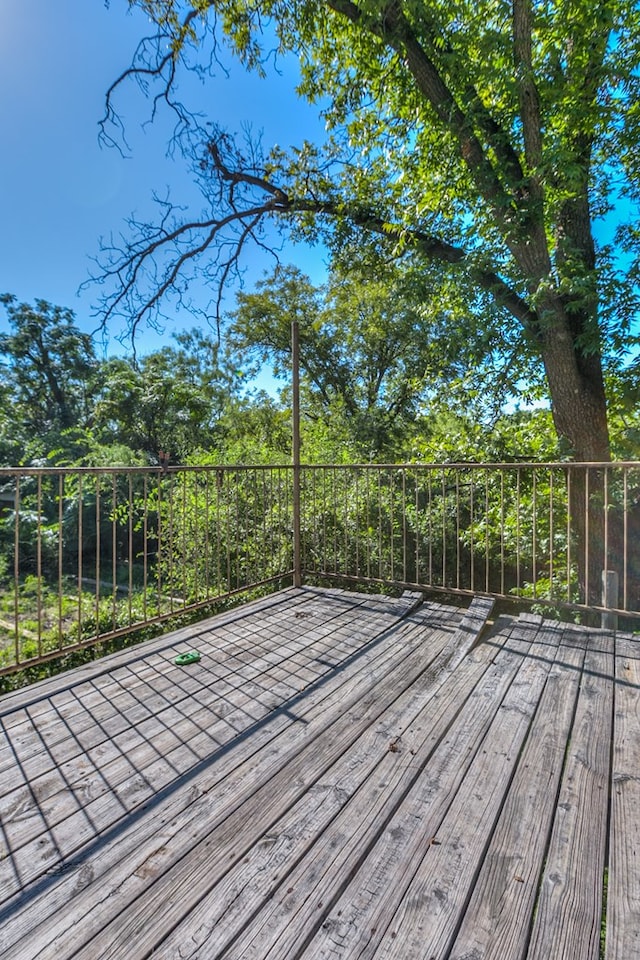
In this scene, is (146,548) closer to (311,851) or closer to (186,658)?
(186,658)

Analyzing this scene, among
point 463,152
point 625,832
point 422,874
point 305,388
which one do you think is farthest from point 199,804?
point 305,388

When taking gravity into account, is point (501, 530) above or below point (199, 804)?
above

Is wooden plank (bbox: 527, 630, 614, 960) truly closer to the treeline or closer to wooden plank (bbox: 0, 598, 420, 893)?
wooden plank (bbox: 0, 598, 420, 893)

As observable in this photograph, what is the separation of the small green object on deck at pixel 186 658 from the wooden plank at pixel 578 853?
180 centimetres

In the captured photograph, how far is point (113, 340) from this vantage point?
475 cm

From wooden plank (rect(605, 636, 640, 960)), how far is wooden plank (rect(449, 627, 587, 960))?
6.1 inches

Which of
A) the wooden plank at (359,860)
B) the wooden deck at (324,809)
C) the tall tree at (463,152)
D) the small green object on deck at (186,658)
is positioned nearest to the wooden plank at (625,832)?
the wooden deck at (324,809)

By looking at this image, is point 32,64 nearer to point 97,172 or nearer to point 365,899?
point 97,172

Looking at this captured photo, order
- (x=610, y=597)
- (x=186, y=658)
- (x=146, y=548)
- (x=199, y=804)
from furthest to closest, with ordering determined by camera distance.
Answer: (x=146, y=548)
(x=610, y=597)
(x=186, y=658)
(x=199, y=804)

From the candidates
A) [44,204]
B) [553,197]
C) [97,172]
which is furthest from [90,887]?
[44,204]

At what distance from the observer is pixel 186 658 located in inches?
97.3

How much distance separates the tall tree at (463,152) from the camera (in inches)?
149

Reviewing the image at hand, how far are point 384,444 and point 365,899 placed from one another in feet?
27.4

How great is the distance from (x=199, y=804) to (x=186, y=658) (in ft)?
3.73
